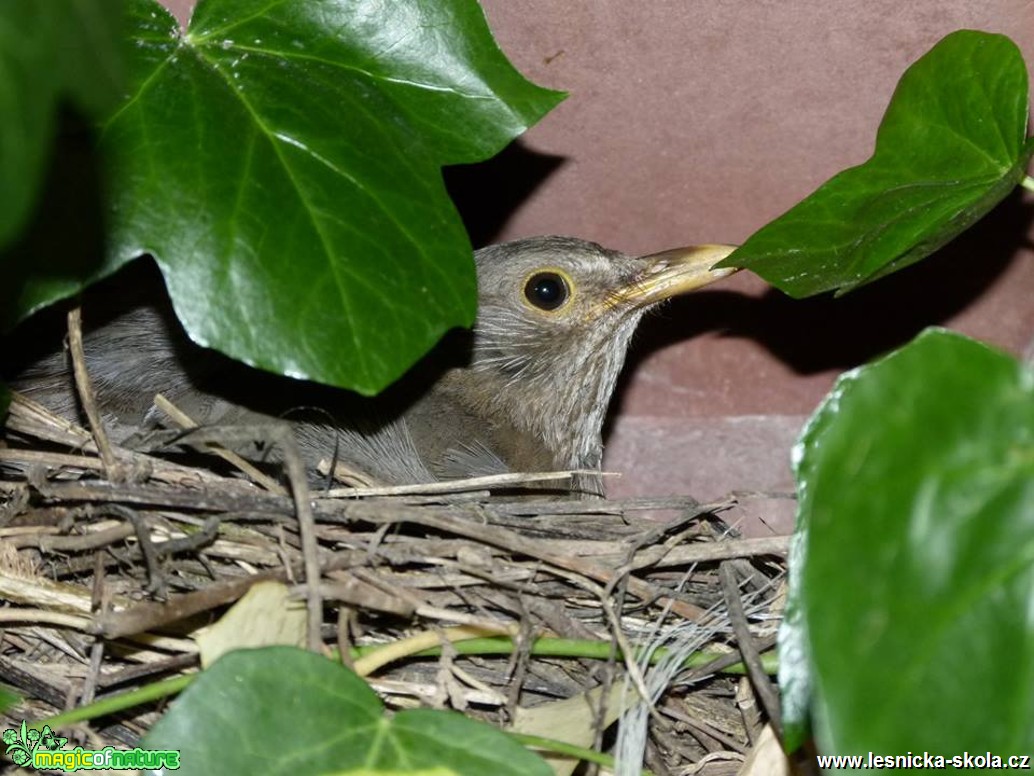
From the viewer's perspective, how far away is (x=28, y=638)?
1662mm

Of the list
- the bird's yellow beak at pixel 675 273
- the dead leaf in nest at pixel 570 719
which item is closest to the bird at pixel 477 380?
the bird's yellow beak at pixel 675 273

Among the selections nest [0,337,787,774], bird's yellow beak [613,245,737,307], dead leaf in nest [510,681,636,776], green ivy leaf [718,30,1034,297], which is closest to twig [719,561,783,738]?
nest [0,337,787,774]

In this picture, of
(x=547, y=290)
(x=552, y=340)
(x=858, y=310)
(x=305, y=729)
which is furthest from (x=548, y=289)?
(x=305, y=729)

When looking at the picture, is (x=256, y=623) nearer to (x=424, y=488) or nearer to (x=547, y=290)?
(x=424, y=488)

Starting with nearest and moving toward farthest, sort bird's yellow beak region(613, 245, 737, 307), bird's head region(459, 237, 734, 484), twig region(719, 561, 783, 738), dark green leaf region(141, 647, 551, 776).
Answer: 1. dark green leaf region(141, 647, 551, 776)
2. twig region(719, 561, 783, 738)
3. bird's yellow beak region(613, 245, 737, 307)
4. bird's head region(459, 237, 734, 484)

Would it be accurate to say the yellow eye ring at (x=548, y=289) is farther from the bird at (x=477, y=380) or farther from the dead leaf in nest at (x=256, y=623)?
the dead leaf in nest at (x=256, y=623)

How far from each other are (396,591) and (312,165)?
1.76 feet

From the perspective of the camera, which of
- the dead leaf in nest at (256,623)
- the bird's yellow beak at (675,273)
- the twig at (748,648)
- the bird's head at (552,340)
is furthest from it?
the bird's head at (552,340)

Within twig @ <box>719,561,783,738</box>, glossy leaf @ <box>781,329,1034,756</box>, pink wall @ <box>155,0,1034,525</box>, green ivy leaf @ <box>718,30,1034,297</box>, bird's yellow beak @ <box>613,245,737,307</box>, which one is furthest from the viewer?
bird's yellow beak @ <box>613,245,737,307</box>

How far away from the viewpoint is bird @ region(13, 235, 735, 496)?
1.98 metres

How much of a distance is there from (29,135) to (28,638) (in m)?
1.01

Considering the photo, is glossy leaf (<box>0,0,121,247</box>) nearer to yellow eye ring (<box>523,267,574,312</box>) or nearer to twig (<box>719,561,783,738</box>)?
twig (<box>719,561,783,738</box>)

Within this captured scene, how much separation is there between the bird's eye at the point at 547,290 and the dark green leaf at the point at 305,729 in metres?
1.22

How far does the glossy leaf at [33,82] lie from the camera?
32.6 inches
